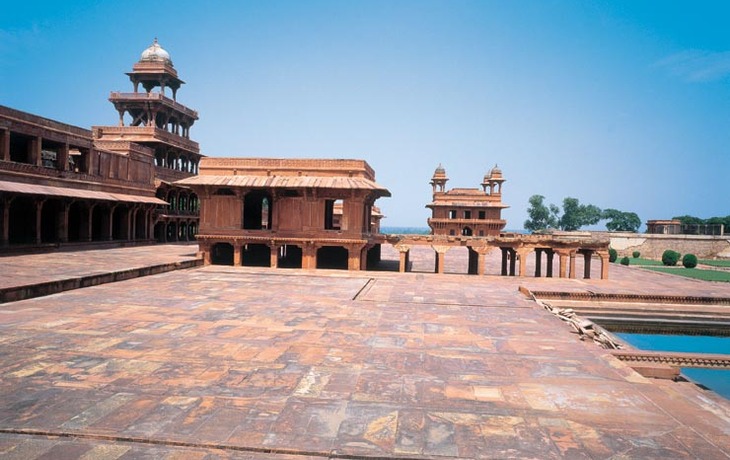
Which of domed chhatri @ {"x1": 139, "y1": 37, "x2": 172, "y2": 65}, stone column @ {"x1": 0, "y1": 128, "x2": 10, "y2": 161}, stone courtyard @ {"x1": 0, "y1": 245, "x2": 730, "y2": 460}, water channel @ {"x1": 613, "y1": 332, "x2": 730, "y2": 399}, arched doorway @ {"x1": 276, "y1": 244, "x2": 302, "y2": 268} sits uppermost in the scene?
domed chhatri @ {"x1": 139, "y1": 37, "x2": 172, "y2": 65}

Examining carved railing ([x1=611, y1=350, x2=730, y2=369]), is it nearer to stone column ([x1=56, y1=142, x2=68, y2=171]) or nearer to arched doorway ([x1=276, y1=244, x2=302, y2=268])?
arched doorway ([x1=276, y1=244, x2=302, y2=268])

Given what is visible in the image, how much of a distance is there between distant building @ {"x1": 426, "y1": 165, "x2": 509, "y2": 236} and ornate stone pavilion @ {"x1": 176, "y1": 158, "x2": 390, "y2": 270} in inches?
1167

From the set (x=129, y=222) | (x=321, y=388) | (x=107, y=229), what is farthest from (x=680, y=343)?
(x=129, y=222)

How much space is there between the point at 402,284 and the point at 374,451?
13847 mm

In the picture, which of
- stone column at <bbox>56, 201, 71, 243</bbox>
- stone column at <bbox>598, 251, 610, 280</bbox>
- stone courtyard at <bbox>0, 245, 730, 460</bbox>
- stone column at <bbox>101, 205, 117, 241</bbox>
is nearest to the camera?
stone courtyard at <bbox>0, 245, 730, 460</bbox>

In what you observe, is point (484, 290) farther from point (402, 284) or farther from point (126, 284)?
point (126, 284)

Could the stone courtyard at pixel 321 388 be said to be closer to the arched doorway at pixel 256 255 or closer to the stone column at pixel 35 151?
the arched doorway at pixel 256 255

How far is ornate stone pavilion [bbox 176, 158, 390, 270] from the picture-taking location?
22516mm

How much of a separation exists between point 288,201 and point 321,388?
16963mm

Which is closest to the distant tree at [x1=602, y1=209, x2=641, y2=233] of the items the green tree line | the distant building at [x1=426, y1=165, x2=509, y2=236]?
the green tree line

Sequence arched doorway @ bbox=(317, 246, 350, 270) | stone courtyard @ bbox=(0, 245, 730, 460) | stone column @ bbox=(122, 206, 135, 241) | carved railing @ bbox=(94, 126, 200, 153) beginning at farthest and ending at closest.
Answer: carved railing @ bbox=(94, 126, 200, 153)
stone column @ bbox=(122, 206, 135, 241)
arched doorway @ bbox=(317, 246, 350, 270)
stone courtyard @ bbox=(0, 245, 730, 460)

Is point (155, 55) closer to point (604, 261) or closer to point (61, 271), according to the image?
point (61, 271)

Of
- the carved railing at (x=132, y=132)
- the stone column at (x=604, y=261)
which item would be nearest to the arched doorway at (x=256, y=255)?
the carved railing at (x=132, y=132)

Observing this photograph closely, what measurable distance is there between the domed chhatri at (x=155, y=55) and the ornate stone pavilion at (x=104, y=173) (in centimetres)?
8
